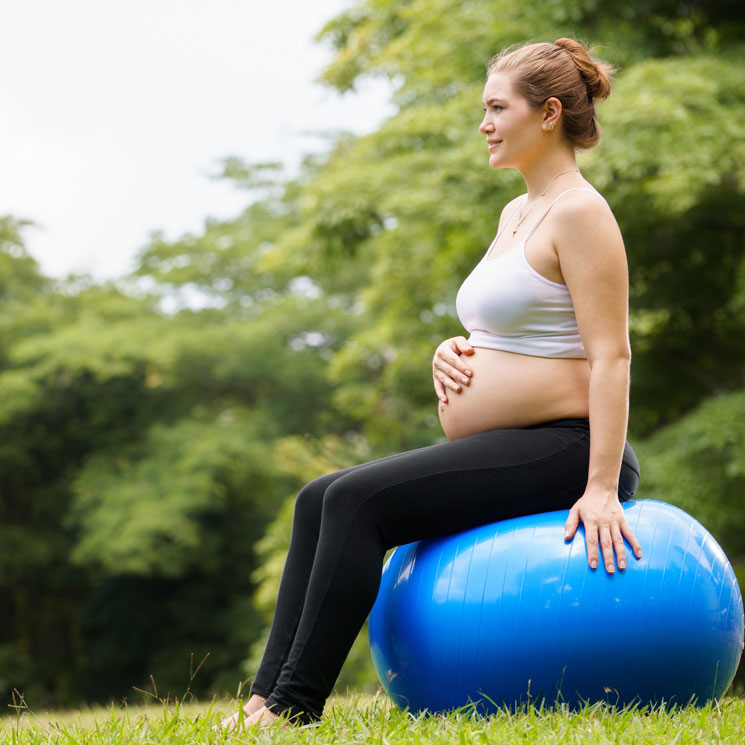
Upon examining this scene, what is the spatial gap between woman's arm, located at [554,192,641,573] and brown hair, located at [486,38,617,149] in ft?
1.02

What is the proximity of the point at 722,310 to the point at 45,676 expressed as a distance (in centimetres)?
1297

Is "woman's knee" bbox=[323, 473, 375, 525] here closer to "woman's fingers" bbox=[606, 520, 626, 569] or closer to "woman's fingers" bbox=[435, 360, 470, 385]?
"woman's fingers" bbox=[435, 360, 470, 385]

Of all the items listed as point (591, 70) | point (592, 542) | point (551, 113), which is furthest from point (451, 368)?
point (591, 70)

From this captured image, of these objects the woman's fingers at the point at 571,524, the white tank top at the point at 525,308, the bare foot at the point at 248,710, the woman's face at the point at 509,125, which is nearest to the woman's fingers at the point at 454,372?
the white tank top at the point at 525,308

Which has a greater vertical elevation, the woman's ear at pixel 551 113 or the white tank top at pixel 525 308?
the woman's ear at pixel 551 113

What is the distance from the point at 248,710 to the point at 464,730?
55 cm

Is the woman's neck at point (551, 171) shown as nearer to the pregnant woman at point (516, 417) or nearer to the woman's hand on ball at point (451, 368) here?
the pregnant woman at point (516, 417)

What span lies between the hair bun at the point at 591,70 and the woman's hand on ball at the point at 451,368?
2.50 feet

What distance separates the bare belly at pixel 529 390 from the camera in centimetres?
240

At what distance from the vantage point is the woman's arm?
225 centimetres

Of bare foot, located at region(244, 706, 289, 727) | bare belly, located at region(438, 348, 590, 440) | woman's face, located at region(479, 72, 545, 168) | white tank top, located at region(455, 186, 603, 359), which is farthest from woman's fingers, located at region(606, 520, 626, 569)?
woman's face, located at region(479, 72, 545, 168)

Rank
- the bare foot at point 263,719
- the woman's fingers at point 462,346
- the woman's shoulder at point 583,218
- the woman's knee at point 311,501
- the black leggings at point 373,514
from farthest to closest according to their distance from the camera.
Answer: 1. the woman's fingers at point 462,346
2. the woman's knee at point 311,501
3. the woman's shoulder at point 583,218
4. the black leggings at point 373,514
5. the bare foot at point 263,719

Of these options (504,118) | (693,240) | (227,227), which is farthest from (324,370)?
(504,118)

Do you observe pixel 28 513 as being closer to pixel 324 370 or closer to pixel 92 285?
pixel 92 285
